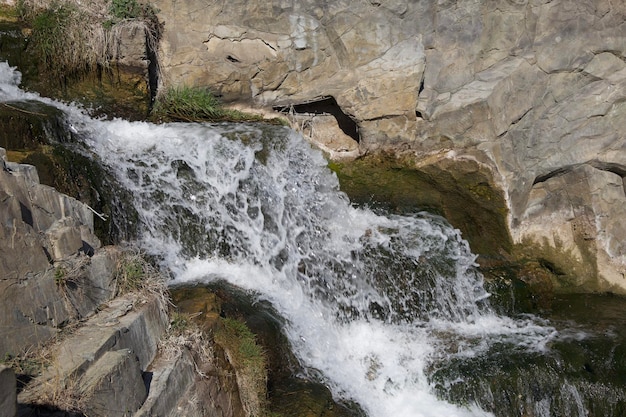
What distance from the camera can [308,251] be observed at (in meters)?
6.55

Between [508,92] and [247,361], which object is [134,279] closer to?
[247,361]

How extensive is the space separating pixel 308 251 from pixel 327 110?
2.84 m

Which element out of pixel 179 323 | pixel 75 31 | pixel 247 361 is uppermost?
pixel 75 31

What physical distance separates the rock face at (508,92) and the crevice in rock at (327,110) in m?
0.40

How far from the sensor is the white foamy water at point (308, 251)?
5.86 metres

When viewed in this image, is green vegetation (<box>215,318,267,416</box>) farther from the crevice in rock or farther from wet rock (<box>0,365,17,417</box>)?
the crevice in rock

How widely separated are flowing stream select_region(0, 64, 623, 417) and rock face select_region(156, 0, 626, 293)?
1287 millimetres

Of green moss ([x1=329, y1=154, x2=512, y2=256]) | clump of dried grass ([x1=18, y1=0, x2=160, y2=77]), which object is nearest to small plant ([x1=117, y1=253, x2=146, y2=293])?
green moss ([x1=329, y1=154, x2=512, y2=256])

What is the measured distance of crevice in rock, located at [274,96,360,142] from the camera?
28.2ft

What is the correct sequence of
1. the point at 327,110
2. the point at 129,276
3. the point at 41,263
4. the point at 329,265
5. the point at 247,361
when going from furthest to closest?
the point at 327,110
the point at 329,265
the point at 247,361
the point at 129,276
the point at 41,263

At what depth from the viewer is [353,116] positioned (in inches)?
321

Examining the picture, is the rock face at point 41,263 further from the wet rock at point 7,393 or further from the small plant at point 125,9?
the small plant at point 125,9

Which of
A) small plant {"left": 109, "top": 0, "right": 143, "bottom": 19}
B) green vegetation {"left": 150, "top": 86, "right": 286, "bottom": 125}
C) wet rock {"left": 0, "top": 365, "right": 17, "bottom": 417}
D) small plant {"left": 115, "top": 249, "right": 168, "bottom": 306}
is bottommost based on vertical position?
small plant {"left": 115, "top": 249, "right": 168, "bottom": 306}

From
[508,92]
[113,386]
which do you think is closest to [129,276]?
[113,386]
